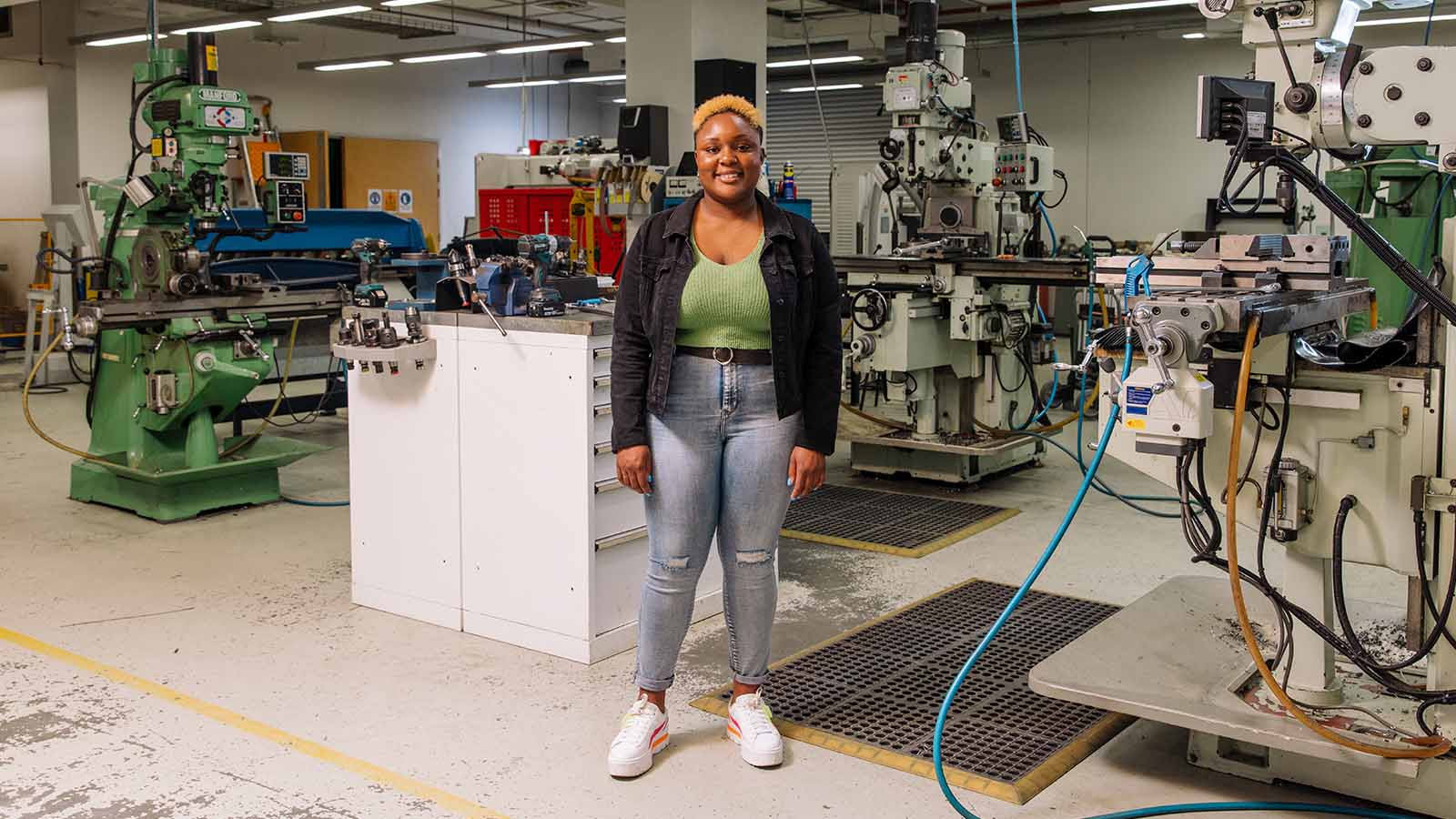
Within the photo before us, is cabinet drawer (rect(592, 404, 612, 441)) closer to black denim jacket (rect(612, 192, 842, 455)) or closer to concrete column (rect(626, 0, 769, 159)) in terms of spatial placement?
black denim jacket (rect(612, 192, 842, 455))

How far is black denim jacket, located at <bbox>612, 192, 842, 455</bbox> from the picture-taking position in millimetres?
2641

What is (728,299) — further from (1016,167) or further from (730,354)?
(1016,167)

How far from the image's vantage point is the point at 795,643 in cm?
366

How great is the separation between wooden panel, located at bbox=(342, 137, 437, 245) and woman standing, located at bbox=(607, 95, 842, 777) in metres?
11.7

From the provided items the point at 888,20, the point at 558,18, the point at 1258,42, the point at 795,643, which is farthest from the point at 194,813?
the point at 558,18

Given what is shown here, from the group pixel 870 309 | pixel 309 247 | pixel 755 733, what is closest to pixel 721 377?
pixel 755 733

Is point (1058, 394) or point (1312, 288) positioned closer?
point (1312, 288)

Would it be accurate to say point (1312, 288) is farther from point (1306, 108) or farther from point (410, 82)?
point (410, 82)

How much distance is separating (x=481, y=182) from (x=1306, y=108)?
6.49 m

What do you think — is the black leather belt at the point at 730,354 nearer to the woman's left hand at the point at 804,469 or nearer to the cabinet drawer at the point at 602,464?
the woman's left hand at the point at 804,469

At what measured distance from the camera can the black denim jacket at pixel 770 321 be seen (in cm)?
264

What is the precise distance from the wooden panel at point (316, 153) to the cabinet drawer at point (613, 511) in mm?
10910

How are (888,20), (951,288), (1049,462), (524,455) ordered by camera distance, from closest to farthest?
1. (524,455)
2. (951,288)
3. (1049,462)
4. (888,20)

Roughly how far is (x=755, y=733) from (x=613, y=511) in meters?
0.89
